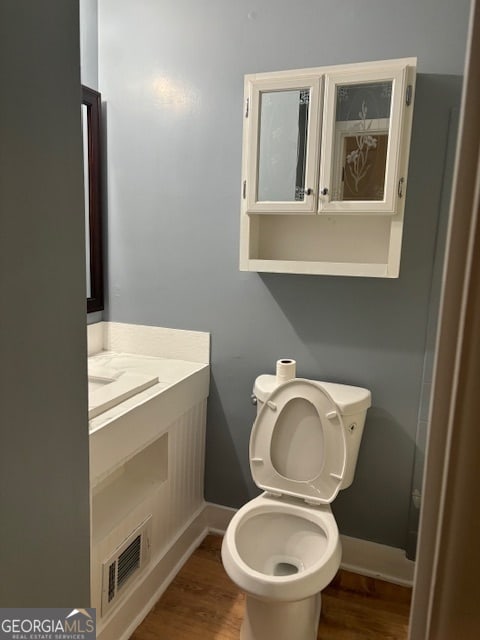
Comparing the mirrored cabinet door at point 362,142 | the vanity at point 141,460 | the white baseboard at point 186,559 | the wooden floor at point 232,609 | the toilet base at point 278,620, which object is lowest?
the wooden floor at point 232,609

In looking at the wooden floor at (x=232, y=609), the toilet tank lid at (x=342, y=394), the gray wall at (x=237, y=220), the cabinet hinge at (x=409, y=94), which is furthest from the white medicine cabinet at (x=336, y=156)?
the wooden floor at (x=232, y=609)

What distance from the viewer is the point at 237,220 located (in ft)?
6.40

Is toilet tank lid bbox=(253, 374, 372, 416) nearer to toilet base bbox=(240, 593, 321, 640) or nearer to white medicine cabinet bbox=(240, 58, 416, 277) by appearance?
white medicine cabinet bbox=(240, 58, 416, 277)

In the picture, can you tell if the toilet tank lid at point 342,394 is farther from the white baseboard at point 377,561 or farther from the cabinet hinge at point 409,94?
the cabinet hinge at point 409,94

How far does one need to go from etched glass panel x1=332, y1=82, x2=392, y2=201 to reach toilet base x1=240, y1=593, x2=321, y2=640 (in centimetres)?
140

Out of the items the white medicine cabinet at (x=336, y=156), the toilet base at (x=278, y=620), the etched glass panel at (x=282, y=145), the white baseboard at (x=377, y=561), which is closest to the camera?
the toilet base at (x=278, y=620)

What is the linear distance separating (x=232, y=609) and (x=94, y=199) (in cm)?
185

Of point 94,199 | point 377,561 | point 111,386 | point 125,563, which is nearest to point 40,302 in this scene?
point 111,386

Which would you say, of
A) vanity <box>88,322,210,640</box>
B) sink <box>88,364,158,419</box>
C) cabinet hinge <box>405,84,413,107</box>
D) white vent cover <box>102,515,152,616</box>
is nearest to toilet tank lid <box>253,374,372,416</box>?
vanity <box>88,322,210,640</box>

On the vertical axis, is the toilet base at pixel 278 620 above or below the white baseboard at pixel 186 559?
above

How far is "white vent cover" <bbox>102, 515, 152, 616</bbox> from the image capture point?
148 cm

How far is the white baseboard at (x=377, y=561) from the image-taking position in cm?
191

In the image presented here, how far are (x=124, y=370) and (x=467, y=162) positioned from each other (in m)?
→ 1.72

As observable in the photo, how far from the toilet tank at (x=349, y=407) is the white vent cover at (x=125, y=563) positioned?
634mm
